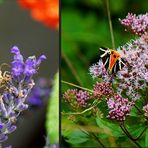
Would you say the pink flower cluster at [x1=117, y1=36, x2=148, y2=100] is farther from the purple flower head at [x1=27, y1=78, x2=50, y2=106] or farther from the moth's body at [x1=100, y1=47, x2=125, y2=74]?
the purple flower head at [x1=27, y1=78, x2=50, y2=106]

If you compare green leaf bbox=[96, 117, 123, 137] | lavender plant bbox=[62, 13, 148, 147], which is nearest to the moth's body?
lavender plant bbox=[62, 13, 148, 147]

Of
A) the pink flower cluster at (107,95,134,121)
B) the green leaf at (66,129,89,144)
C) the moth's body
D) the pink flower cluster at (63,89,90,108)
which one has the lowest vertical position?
Answer: the green leaf at (66,129,89,144)

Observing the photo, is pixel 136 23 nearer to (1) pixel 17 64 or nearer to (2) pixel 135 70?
(2) pixel 135 70

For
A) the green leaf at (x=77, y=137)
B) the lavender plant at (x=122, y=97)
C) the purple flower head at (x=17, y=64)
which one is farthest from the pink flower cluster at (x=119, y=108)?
the purple flower head at (x=17, y=64)

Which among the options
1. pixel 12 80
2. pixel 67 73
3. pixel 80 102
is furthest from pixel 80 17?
pixel 12 80

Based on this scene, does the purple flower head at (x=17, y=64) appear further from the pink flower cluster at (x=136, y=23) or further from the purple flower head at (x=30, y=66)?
the pink flower cluster at (x=136, y=23)

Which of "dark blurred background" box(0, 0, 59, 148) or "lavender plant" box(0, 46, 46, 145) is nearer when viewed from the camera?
"lavender plant" box(0, 46, 46, 145)
